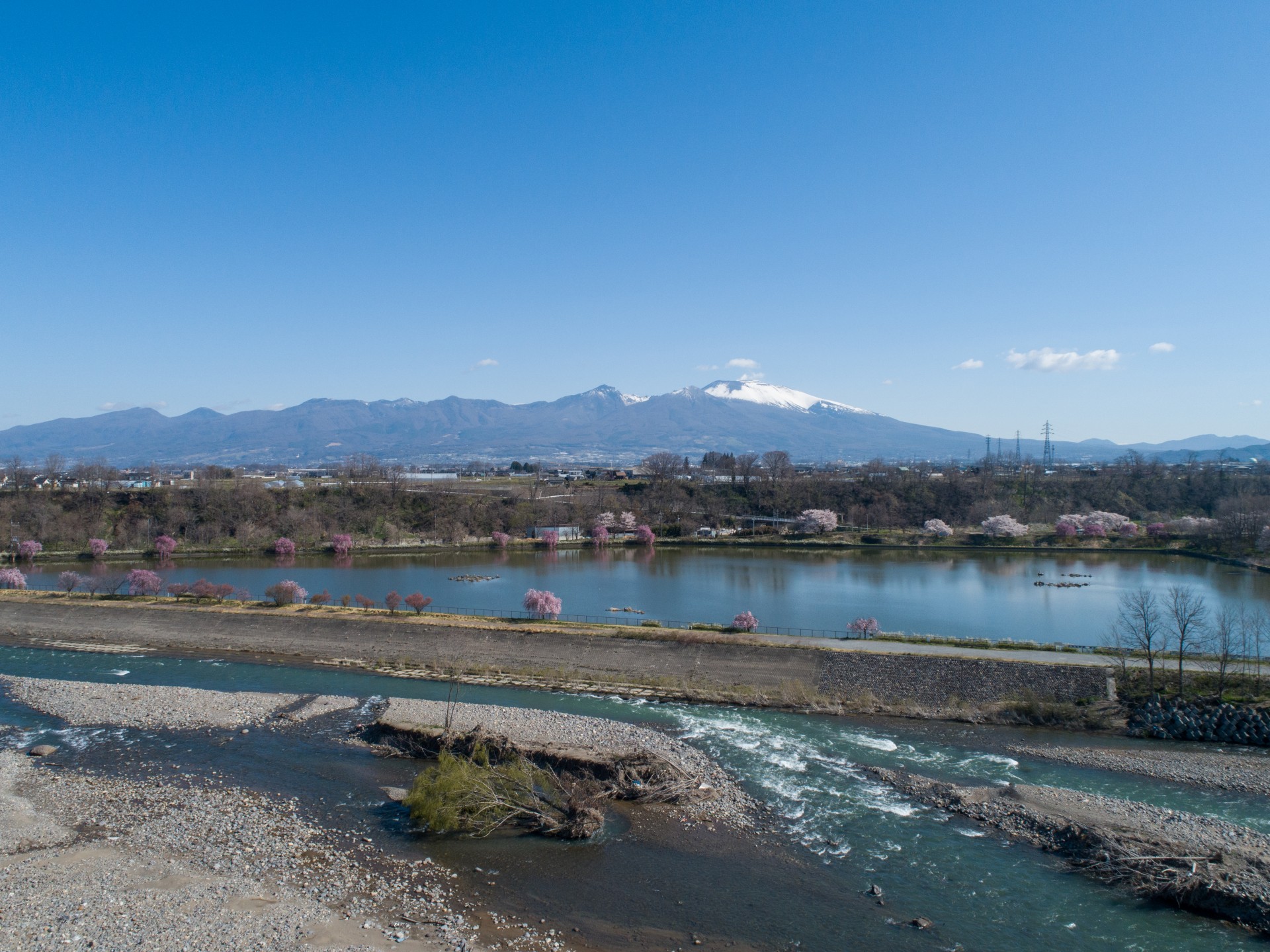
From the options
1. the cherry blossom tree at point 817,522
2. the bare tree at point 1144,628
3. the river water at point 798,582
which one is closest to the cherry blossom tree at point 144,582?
the river water at point 798,582

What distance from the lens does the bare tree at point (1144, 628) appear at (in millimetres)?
15867

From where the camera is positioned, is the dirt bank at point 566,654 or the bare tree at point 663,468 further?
the bare tree at point 663,468

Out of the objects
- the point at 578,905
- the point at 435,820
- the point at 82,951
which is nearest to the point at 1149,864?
the point at 578,905

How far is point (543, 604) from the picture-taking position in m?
22.4

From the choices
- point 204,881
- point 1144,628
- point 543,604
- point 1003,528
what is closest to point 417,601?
point 543,604

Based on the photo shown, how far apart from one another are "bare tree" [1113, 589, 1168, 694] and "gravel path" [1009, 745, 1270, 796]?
2.15m

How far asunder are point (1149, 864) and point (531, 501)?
136 ft

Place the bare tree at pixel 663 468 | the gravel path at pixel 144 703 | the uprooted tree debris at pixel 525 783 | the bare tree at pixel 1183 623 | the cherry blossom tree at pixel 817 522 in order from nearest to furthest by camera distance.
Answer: the uprooted tree debris at pixel 525 783, the gravel path at pixel 144 703, the bare tree at pixel 1183 623, the cherry blossom tree at pixel 817 522, the bare tree at pixel 663 468

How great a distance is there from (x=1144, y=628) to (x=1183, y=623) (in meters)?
0.85

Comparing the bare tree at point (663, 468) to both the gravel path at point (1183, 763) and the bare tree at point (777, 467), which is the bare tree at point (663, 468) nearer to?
the bare tree at point (777, 467)

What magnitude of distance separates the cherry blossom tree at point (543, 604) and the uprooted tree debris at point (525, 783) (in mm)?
9222

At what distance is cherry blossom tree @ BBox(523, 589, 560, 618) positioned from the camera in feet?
73.5

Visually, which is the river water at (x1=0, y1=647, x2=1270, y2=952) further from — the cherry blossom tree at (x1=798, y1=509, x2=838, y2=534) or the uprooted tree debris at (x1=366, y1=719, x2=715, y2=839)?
the cherry blossom tree at (x1=798, y1=509, x2=838, y2=534)

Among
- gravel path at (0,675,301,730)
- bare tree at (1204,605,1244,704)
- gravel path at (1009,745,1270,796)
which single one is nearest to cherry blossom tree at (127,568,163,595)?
gravel path at (0,675,301,730)
